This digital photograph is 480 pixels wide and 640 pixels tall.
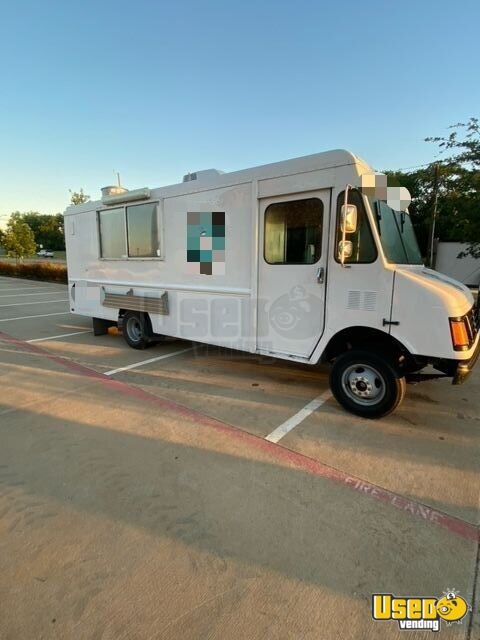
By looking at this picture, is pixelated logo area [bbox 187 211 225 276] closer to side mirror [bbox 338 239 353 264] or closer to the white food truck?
the white food truck

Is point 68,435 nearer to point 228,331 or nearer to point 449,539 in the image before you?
point 228,331

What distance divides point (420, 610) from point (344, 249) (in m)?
2.98

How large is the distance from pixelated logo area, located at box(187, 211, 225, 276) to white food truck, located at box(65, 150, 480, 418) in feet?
0.05

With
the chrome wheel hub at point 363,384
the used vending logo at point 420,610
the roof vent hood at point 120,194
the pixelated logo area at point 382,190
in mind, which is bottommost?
the used vending logo at point 420,610

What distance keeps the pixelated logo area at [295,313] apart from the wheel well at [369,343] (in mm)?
352

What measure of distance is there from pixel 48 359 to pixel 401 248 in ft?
19.7

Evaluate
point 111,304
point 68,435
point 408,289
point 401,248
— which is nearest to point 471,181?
point 401,248

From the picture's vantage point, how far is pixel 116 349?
686 cm

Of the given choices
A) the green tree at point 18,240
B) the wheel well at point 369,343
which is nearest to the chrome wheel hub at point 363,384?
the wheel well at point 369,343

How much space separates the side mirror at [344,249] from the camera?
12.0 ft

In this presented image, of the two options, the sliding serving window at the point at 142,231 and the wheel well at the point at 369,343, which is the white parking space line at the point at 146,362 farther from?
the wheel well at the point at 369,343

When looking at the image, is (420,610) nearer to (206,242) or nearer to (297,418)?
(297,418)

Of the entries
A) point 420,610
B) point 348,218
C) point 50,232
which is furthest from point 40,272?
point 50,232

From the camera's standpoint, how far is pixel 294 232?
13.8 feet
